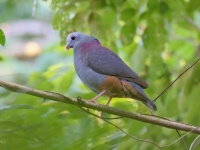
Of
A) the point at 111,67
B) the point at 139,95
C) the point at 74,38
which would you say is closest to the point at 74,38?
the point at 74,38

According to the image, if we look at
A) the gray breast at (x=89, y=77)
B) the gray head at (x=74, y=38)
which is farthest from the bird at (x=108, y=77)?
the gray head at (x=74, y=38)

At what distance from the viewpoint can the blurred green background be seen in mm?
1693

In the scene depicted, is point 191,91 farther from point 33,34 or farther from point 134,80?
point 33,34

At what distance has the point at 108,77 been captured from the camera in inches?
119

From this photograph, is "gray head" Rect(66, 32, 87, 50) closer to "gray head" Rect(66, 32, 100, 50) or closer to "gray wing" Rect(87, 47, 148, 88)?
"gray head" Rect(66, 32, 100, 50)

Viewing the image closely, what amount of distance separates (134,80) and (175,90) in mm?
1473

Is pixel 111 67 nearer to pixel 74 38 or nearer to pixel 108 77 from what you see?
pixel 108 77

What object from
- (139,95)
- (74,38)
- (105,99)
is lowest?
(139,95)

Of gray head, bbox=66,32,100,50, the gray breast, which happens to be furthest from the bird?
gray head, bbox=66,32,100,50

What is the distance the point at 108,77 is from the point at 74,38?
603mm

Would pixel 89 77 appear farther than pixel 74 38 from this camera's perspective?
No

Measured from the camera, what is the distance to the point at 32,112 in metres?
1.88

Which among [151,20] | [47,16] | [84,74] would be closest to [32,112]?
[84,74]

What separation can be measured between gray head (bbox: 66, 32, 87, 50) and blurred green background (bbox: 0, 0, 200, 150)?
0.37 ft
